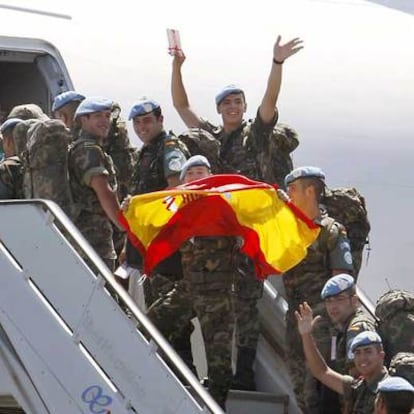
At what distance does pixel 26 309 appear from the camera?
8008 millimetres

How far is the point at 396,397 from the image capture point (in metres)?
7.32

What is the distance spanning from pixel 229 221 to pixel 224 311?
648 millimetres

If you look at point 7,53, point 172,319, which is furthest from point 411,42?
point 172,319

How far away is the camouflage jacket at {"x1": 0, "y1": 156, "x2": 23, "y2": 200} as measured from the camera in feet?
32.6

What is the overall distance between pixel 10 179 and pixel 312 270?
2.37 meters

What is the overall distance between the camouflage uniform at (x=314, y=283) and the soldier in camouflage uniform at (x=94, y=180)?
1366 millimetres

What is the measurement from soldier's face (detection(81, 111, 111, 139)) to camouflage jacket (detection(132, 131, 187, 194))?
16.5 inches

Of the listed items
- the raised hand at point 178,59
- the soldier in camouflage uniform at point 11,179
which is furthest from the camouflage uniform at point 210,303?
the raised hand at point 178,59

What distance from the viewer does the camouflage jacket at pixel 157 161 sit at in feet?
32.1

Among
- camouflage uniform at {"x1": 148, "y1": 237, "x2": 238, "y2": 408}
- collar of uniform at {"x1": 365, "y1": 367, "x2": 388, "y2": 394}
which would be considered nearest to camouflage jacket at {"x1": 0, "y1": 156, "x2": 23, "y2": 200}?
camouflage uniform at {"x1": 148, "y1": 237, "x2": 238, "y2": 408}

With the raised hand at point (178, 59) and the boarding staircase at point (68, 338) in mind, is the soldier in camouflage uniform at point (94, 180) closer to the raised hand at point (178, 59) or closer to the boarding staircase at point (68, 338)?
the boarding staircase at point (68, 338)

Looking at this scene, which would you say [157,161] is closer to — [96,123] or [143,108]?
[143,108]

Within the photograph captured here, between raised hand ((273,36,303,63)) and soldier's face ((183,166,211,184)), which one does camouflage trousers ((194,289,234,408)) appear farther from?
raised hand ((273,36,303,63))

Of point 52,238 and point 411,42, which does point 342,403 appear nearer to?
point 52,238
